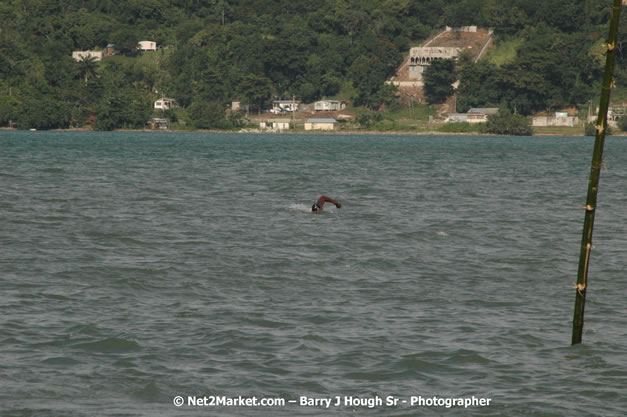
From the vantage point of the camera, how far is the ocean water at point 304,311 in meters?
13.8

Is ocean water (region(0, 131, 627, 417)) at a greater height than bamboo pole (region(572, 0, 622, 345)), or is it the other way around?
bamboo pole (region(572, 0, 622, 345))

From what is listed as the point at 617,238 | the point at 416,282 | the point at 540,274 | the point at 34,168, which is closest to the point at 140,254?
the point at 416,282

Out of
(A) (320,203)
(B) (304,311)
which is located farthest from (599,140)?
(A) (320,203)

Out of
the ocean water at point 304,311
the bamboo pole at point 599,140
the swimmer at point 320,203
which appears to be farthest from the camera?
the swimmer at point 320,203

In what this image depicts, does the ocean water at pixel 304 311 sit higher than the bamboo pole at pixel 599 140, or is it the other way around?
the bamboo pole at pixel 599 140

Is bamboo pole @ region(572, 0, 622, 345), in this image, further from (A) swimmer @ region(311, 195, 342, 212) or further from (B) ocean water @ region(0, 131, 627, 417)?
(A) swimmer @ region(311, 195, 342, 212)

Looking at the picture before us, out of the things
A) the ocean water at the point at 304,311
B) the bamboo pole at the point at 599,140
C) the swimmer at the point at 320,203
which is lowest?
the ocean water at the point at 304,311

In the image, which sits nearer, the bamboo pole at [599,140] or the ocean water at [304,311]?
the bamboo pole at [599,140]

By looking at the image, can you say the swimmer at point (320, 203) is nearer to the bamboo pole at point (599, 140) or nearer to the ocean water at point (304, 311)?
the ocean water at point (304, 311)

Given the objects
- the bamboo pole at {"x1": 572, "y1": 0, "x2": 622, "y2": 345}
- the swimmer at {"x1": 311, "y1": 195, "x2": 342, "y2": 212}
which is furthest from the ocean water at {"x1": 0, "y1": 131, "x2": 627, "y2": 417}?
the bamboo pole at {"x1": 572, "y1": 0, "x2": 622, "y2": 345}

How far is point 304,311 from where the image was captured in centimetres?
1902

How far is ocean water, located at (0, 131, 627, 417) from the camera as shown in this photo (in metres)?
13.8

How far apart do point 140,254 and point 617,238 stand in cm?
1625

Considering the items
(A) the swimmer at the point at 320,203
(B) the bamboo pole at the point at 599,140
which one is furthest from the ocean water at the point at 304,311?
(B) the bamboo pole at the point at 599,140
